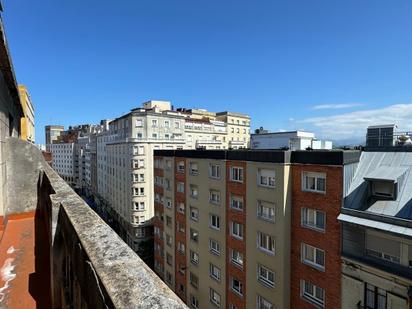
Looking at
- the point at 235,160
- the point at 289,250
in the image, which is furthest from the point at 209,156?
the point at 289,250

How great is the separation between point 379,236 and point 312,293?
4.95 m

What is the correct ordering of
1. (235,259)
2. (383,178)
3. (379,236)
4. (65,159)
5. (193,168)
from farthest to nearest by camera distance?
(65,159) → (193,168) → (235,259) → (383,178) → (379,236)

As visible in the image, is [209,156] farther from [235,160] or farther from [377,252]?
[377,252]

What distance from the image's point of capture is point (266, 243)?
15.2 meters

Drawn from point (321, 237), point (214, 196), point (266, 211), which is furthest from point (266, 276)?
point (214, 196)

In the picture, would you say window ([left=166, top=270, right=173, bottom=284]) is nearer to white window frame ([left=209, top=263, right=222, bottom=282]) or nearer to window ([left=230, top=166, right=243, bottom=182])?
white window frame ([left=209, top=263, right=222, bottom=282])

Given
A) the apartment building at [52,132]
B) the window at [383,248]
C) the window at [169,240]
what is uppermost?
the apartment building at [52,132]

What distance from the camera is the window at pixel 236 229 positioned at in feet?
55.9

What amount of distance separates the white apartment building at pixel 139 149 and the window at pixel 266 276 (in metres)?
25.3

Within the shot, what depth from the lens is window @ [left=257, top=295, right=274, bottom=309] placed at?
14840 millimetres

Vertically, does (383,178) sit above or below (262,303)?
above

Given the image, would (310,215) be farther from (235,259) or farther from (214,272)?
(214,272)

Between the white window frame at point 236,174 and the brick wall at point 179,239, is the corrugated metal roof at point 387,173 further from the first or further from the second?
the brick wall at point 179,239

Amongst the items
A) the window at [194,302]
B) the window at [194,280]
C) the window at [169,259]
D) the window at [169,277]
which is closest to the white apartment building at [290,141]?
the window at [194,280]
